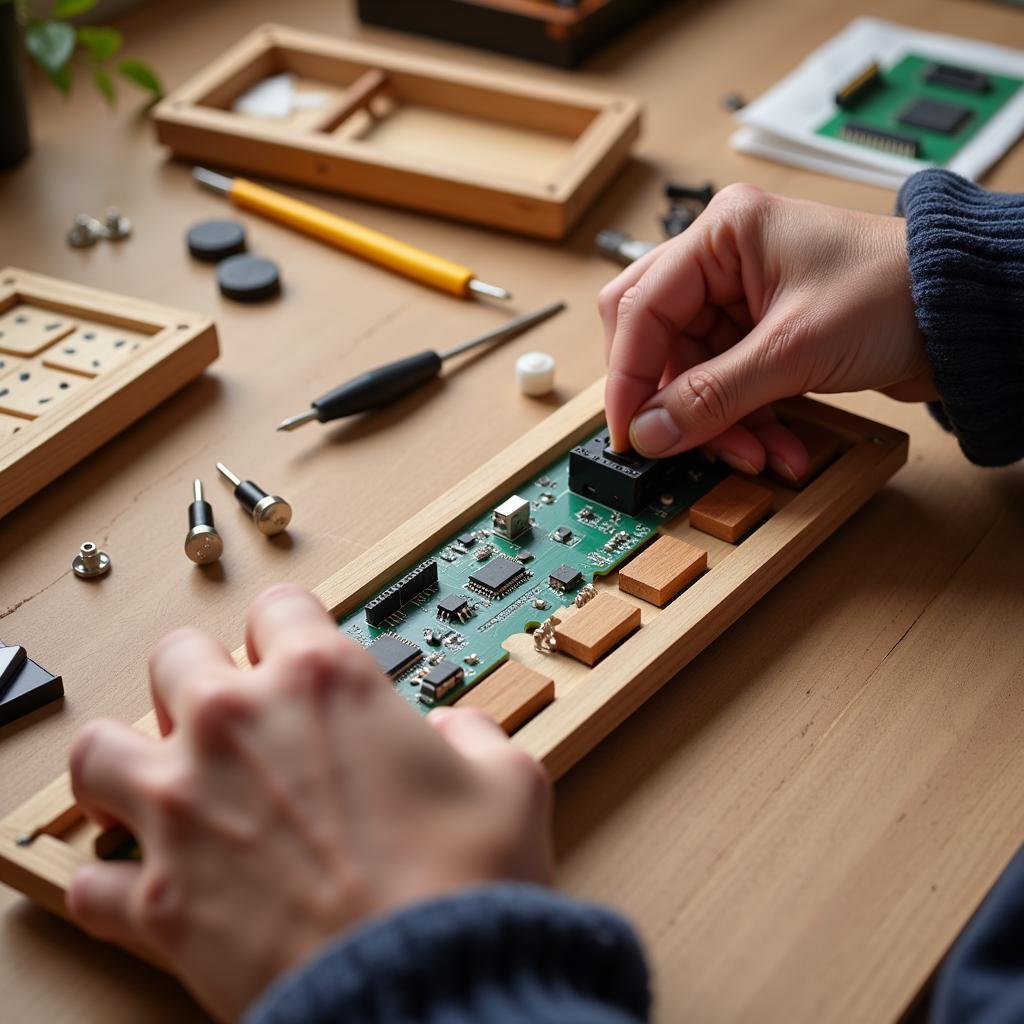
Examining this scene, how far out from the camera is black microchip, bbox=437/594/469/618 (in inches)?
37.7

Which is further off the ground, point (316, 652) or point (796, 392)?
point (316, 652)

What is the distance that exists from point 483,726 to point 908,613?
1.32 feet

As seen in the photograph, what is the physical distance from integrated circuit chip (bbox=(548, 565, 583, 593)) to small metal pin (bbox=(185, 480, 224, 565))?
0.29 m

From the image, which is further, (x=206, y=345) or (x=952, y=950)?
(x=206, y=345)

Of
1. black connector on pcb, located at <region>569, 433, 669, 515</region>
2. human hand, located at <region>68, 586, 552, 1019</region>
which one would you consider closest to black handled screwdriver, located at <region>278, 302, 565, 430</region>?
black connector on pcb, located at <region>569, 433, 669, 515</region>

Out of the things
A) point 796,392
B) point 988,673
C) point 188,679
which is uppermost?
point 188,679

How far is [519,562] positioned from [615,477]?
0.38 feet

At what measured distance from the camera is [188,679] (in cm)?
76

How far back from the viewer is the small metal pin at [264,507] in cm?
109

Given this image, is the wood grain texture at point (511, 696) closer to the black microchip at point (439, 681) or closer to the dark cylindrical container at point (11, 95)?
the black microchip at point (439, 681)

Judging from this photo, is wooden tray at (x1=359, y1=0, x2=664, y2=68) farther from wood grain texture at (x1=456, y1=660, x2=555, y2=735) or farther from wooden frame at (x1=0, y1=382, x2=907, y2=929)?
wood grain texture at (x1=456, y1=660, x2=555, y2=735)

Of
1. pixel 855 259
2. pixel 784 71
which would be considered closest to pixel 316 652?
pixel 855 259

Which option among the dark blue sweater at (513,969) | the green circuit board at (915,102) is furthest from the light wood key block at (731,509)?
the green circuit board at (915,102)

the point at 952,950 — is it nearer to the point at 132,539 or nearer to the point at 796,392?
the point at 796,392
